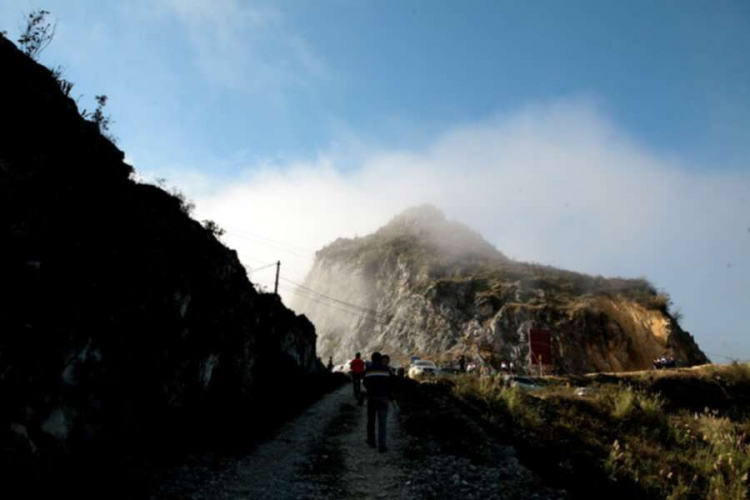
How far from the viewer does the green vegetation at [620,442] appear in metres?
8.51

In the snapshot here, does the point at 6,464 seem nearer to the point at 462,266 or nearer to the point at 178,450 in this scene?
the point at 178,450

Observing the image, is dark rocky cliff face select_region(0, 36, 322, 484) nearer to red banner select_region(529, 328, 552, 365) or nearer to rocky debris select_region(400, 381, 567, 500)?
rocky debris select_region(400, 381, 567, 500)

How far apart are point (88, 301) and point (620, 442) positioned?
44.6 ft

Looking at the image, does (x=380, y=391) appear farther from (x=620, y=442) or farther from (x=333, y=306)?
(x=333, y=306)

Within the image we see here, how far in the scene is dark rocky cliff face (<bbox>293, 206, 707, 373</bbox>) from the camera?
199 ft

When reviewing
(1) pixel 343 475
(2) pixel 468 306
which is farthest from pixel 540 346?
(1) pixel 343 475

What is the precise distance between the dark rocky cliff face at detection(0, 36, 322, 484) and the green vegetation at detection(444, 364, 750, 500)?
7.86m

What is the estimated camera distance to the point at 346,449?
444 inches

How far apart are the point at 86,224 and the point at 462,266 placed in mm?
82228

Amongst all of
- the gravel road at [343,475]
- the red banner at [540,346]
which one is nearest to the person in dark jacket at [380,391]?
the gravel road at [343,475]

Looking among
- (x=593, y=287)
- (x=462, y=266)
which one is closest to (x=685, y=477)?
(x=593, y=287)

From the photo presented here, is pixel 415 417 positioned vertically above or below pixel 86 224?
below

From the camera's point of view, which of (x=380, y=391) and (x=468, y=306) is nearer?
(x=380, y=391)

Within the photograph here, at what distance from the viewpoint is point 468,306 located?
3014 inches
